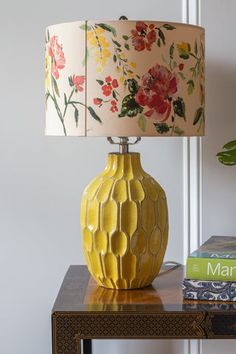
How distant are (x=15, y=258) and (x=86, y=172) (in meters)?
0.29

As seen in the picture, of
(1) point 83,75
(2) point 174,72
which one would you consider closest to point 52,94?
(1) point 83,75

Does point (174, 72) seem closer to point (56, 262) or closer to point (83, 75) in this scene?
point (83, 75)

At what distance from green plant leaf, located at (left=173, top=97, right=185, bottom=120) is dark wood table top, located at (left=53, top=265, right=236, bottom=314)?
383 mm

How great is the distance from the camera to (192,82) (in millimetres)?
1545

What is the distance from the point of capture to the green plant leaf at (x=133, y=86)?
1.48 metres

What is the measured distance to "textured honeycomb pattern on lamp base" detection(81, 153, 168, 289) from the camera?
1.57m

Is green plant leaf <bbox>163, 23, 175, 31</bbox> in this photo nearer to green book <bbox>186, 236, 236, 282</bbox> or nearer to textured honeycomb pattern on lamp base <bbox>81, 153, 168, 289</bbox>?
textured honeycomb pattern on lamp base <bbox>81, 153, 168, 289</bbox>

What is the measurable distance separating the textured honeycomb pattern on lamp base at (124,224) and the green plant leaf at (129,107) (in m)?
0.15

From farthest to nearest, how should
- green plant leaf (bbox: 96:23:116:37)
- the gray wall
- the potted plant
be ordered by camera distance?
the gray wall < the potted plant < green plant leaf (bbox: 96:23:116:37)

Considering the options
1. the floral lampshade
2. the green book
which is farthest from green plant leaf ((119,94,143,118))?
the green book

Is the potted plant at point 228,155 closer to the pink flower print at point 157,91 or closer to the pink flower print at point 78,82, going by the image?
the pink flower print at point 157,91

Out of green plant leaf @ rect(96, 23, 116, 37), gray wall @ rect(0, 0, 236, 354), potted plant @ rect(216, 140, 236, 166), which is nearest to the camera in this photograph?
green plant leaf @ rect(96, 23, 116, 37)

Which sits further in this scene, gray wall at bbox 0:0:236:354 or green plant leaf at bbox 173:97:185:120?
gray wall at bbox 0:0:236:354

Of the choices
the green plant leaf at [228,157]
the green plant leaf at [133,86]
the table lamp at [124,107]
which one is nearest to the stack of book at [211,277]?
the table lamp at [124,107]
